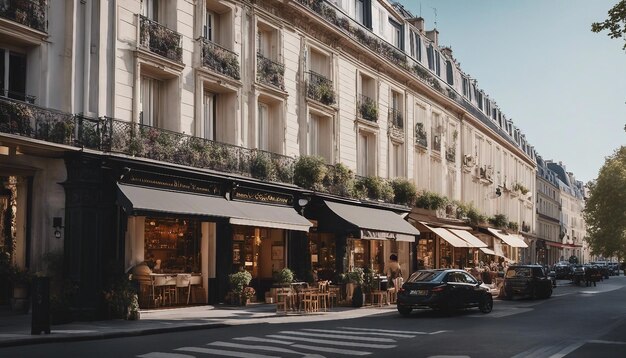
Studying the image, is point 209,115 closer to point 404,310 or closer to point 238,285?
point 238,285

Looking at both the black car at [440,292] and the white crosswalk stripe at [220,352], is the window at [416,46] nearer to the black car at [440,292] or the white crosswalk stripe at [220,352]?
the black car at [440,292]

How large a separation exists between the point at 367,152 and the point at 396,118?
3165mm

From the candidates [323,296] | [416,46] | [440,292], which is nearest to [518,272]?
[440,292]

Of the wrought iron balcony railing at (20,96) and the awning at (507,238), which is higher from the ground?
the wrought iron balcony railing at (20,96)

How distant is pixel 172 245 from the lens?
67.3 ft

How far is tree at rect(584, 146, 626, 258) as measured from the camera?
62062 mm

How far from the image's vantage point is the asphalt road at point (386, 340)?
1155cm

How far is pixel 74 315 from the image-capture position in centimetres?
1625

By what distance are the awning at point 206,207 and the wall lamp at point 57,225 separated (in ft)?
4.80

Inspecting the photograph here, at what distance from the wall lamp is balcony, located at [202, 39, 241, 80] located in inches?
272

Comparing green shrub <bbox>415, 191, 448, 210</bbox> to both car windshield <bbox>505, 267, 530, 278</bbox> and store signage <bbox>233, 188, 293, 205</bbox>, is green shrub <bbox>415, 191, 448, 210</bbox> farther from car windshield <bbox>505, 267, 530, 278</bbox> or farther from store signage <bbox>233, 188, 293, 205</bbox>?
store signage <bbox>233, 188, 293, 205</bbox>

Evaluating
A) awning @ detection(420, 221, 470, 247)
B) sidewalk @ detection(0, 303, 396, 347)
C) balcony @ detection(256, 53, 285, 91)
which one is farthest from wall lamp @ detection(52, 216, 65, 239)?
awning @ detection(420, 221, 470, 247)

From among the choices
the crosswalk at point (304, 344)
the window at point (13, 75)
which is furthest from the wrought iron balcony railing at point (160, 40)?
the crosswalk at point (304, 344)

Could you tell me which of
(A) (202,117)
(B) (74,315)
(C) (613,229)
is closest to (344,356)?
(B) (74,315)
